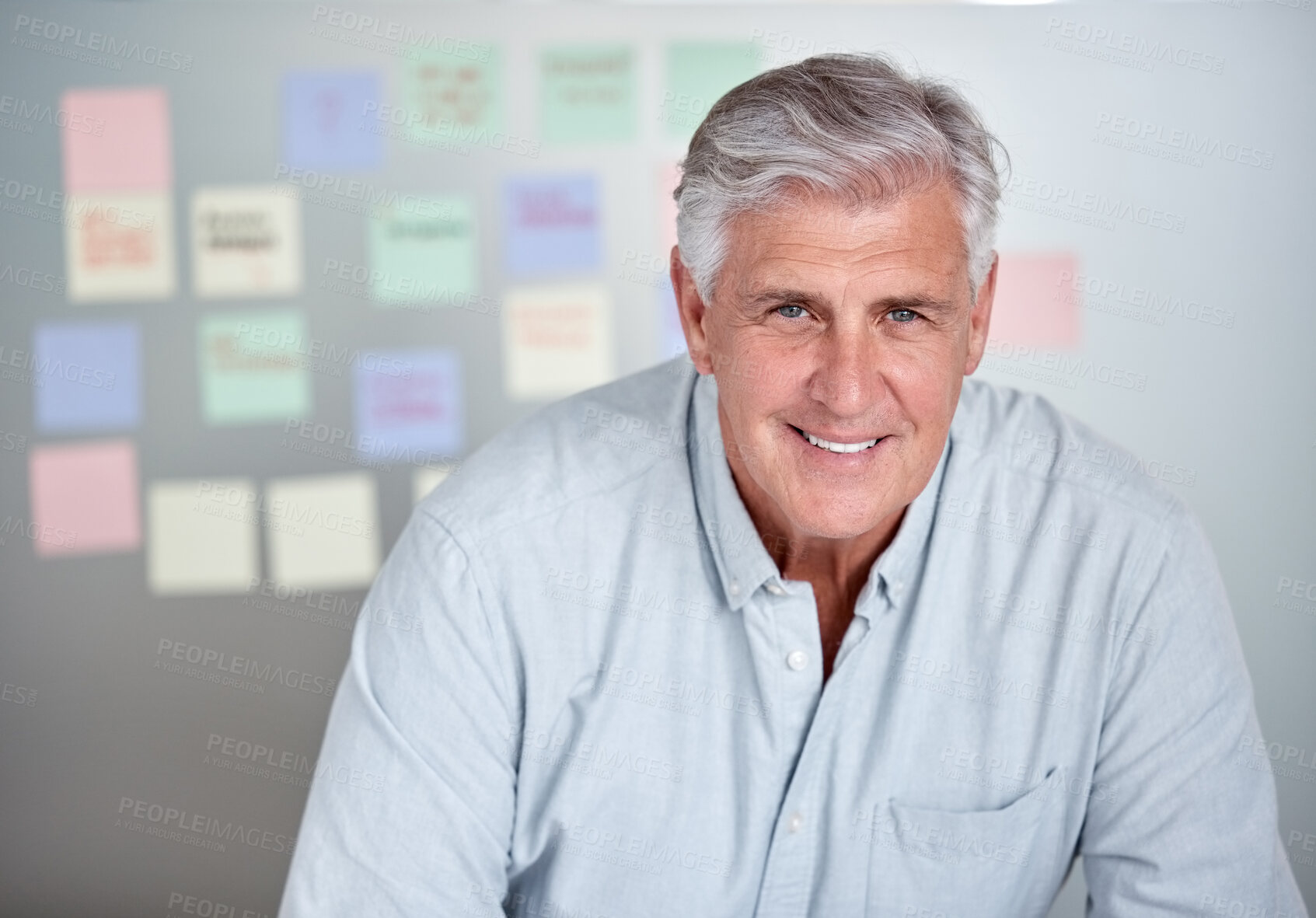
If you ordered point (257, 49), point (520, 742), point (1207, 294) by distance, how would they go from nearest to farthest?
point (520, 742) → point (257, 49) → point (1207, 294)

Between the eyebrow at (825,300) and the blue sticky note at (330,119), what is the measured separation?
1.05 metres

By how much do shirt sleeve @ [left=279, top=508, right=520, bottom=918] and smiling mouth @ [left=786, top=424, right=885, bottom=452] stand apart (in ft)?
1.23

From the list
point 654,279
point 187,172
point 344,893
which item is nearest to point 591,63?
point 654,279

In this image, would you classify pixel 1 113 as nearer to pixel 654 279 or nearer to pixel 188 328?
pixel 188 328

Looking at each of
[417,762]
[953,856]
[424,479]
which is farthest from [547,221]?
[953,856]

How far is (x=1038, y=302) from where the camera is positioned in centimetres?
213

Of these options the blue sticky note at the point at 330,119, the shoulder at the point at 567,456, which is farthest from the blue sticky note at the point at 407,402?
the shoulder at the point at 567,456

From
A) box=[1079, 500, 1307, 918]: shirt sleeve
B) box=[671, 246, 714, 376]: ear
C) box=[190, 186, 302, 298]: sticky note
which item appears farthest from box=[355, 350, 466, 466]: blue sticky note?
box=[1079, 500, 1307, 918]: shirt sleeve

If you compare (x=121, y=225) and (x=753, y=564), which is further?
(x=121, y=225)

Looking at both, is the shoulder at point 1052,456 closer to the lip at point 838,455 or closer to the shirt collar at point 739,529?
the shirt collar at point 739,529

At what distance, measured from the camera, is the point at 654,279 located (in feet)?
6.81

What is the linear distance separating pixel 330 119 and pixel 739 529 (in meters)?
1.10

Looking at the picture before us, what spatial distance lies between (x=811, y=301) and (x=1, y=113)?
4.95ft

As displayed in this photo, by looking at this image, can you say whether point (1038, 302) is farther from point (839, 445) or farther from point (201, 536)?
point (201, 536)
